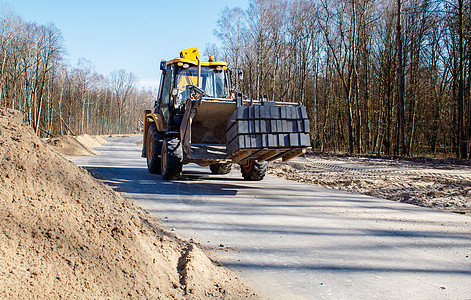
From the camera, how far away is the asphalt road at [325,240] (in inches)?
126

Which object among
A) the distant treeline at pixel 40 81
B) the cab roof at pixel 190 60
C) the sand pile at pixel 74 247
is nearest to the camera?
the sand pile at pixel 74 247

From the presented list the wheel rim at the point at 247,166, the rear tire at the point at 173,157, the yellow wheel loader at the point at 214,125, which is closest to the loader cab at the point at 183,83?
the yellow wheel loader at the point at 214,125

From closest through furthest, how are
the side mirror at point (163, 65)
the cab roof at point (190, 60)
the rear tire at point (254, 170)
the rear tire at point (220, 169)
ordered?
the rear tire at point (254, 170) < the cab roof at point (190, 60) < the side mirror at point (163, 65) < the rear tire at point (220, 169)

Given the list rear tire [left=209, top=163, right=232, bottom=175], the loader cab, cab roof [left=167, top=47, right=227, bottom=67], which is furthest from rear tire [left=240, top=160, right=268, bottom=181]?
cab roof [left=167, top=47, right=227, bottom=67]

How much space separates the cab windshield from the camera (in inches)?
398

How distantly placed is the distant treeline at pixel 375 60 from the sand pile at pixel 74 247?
19.4m

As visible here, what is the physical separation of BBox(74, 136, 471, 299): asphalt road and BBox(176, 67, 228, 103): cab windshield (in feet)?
10.7

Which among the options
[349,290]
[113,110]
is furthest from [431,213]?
[113,110]

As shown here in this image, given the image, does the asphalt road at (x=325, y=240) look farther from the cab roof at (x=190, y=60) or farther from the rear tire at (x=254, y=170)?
the cab roof at (x=190, y=60)

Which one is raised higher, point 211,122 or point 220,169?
point 211,122

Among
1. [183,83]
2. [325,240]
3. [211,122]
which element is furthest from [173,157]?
[325,240]

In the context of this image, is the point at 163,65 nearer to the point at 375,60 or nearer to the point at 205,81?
the point at 205,81

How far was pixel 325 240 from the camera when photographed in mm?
4508

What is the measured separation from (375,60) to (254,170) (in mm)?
24379
